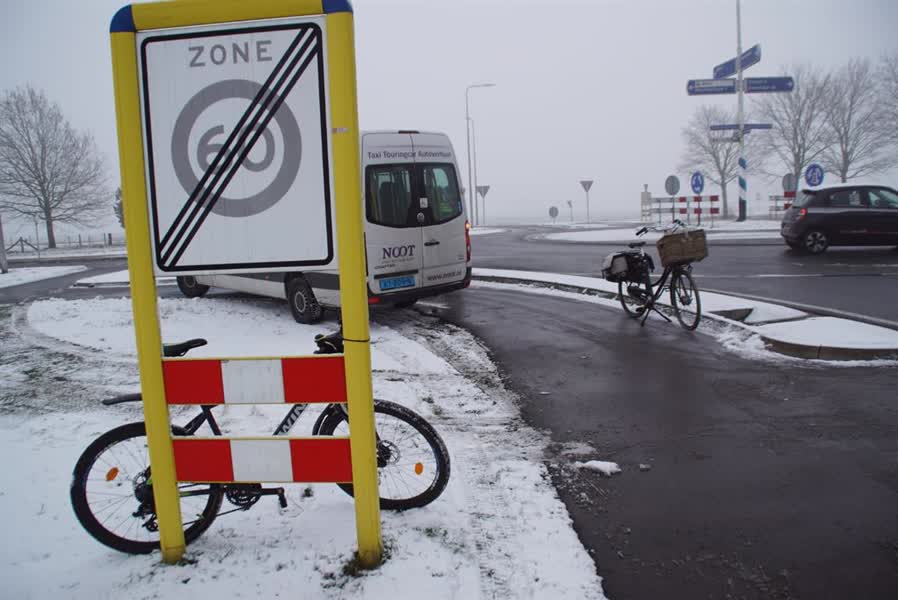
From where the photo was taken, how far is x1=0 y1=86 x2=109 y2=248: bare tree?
4409 centimetres

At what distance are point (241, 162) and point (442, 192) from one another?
6737 mm

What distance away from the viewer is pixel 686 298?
27.1 feet

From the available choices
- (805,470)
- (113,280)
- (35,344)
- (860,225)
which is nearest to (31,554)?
(805,470)

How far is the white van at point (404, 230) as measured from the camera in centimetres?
876

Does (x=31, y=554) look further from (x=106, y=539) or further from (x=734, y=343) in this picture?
(x=734, y=343)

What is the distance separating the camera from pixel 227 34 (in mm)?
2832

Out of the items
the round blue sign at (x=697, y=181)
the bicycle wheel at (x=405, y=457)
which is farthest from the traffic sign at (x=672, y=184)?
the bicycle wheel at (x=405, y=457)

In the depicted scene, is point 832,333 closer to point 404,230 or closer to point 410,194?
point 404,230

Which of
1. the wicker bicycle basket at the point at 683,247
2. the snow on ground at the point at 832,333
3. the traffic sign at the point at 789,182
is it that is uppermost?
the traffic sign at the point at 789,182

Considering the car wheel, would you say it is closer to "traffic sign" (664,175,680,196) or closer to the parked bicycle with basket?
the parked bicycle with basket

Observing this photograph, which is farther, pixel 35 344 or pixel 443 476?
Answer: pixel 35 344

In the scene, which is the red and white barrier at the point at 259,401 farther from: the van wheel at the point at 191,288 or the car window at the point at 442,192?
the van wheel at the point at 191,288

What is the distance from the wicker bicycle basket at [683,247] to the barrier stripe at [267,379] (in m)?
6.19

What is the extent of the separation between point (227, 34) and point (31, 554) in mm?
2765
